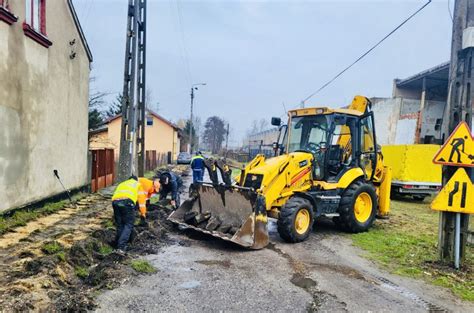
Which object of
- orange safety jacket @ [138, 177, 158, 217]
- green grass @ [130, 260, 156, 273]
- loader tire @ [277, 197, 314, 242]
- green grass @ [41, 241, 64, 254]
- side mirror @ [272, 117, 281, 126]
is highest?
side mirror @ [272, 117, 281, 126]

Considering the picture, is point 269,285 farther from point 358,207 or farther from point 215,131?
point 215,131

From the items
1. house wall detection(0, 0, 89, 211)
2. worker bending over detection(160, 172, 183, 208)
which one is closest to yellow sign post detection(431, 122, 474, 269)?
worker bending over detection(160, 172, 183, 208)

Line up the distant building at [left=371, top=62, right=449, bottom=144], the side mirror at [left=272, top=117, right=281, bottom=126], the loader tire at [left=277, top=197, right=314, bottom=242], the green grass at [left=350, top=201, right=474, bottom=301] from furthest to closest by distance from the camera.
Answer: the distant building at [left=371, top=62, right=449, bottom=144]
the side mirror at [left=272, top=117, right=281, bottom=126]
the loader tire at [left=277, top=197, right=314, bottom=242]
the green grass at [left=350, top=201, right=474, bottom=301]

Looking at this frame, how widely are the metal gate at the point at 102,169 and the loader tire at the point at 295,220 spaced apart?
963 cm

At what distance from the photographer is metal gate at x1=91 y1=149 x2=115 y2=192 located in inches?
591

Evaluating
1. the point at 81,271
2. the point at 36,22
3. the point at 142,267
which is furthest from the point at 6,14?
the point at 142,267

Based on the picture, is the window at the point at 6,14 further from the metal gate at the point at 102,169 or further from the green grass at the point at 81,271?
the metal gate at the point at 102,169

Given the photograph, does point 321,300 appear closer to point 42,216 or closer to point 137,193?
point 137,193

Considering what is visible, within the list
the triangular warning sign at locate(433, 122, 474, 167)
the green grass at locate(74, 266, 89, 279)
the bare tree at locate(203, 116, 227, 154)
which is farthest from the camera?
the bare tree at locate(203, 116, 227, 154)

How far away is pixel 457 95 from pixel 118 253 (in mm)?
6327

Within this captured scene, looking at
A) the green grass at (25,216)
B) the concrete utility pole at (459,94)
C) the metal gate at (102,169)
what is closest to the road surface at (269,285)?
the concrete utility pole at (459,94)

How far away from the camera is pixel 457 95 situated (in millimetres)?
6684

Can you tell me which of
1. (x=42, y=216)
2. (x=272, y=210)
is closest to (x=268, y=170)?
(x=272, y=210)

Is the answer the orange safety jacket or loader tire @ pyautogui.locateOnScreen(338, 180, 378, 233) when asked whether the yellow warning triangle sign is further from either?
the orange safety jacket
